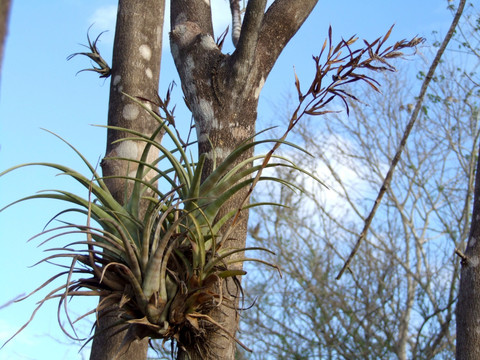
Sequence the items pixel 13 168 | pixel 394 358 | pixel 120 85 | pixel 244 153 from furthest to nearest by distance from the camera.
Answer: pixel 394 358, pixel 120 85, pixel 244 153, pixel 13 168

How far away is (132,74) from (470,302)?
183 cm

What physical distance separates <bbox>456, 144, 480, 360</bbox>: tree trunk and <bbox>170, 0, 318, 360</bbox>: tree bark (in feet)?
3.35

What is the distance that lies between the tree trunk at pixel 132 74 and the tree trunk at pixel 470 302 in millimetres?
1486

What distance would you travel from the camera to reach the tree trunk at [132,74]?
101 inches

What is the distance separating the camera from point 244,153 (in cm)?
193

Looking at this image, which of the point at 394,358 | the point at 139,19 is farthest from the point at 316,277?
the point at 139,19

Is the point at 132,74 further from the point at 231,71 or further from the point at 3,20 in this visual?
the point at 3,20

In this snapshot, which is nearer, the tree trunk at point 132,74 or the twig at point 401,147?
the twig at point 401,147

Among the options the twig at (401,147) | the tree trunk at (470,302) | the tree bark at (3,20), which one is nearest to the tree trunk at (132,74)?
the twig at (401,147)

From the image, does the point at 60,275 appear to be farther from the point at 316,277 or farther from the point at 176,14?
the point at 316,277

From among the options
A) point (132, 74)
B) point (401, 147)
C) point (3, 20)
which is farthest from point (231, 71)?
point (3, 20)

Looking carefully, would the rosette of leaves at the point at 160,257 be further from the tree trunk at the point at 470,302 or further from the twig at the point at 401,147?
the tree trunk at the point at 470,302

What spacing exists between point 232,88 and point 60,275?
898mm

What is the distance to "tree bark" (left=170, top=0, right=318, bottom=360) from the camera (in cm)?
197
